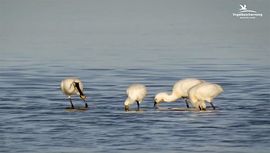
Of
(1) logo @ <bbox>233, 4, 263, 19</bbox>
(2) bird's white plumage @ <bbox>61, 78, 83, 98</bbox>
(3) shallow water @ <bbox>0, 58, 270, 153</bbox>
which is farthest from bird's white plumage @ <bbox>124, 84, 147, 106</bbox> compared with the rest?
(1) logo @ <bbox>233, 4, 263, 19</bbox>

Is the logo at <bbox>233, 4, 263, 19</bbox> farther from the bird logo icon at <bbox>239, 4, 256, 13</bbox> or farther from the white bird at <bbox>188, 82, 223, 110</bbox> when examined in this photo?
the white bird at <bbox>188, 82, 223, 110</bbox>

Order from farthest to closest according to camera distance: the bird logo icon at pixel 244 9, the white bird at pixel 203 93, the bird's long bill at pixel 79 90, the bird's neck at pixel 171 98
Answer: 1. the bird logo icon at pixel 244 9
2. the bird's neck at pixel 171 98
3. the bird's long bill at pixel 79 90
4. the white bird at pixel 203 93

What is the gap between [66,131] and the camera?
17.4 m

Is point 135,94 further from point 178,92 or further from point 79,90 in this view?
point 79,90

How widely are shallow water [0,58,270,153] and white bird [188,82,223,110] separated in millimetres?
267

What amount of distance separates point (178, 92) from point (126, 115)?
1.85m

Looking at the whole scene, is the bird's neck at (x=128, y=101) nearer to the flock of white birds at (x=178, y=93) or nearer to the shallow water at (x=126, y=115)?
the flock of white birds at (x=178, y=93)

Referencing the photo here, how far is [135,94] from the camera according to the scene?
20.1 meters

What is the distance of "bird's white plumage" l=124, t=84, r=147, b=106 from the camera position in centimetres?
2003

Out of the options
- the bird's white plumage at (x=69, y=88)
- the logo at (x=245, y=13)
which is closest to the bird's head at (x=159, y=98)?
the bird's white plumage at (x=69, y=88)

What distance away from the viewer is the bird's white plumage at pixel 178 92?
2050 centimetres

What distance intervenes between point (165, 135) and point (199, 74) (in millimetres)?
7441

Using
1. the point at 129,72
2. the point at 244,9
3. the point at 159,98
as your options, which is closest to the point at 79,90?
the point at 159,98

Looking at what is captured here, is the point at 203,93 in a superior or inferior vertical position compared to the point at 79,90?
inferior
